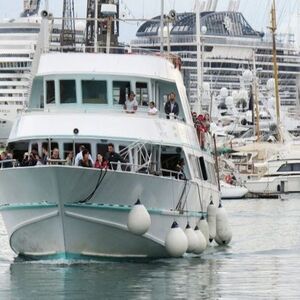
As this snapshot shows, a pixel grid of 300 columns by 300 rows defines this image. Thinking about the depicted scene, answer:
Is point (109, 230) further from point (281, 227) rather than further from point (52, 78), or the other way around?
point (281, 227)

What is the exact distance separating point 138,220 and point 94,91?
472 cm

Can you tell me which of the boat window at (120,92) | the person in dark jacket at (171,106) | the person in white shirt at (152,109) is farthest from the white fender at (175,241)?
the person in dark jacket at (171,106)

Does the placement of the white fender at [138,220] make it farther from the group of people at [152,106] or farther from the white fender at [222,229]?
the white fender at [222,229]

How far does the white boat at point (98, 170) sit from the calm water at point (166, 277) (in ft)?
2.09

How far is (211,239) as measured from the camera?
131 feet

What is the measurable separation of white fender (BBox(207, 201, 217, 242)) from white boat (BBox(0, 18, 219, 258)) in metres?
2.17

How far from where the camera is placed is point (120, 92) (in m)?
34.9

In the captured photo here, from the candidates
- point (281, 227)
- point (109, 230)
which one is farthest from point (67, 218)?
point (281, 227)

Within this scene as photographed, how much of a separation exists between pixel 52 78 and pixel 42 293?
8.45 meters

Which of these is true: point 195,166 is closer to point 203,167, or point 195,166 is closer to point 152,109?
point 203,167

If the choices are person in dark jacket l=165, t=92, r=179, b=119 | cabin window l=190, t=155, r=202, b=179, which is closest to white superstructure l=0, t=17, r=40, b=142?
cabin window l=190, t=155, r=202, b=179

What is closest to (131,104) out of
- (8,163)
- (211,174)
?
(8,163)

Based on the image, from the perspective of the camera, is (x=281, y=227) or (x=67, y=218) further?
(x=281, y=227)

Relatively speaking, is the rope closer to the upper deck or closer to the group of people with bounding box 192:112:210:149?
the upper deck
